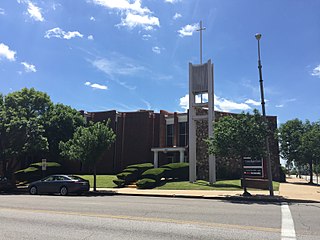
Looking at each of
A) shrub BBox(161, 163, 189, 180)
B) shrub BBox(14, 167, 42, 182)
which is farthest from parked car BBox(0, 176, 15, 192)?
shrub BBox(161, 163, 189, 180)

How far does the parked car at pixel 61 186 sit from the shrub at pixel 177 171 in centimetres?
884

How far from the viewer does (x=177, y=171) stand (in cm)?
2730

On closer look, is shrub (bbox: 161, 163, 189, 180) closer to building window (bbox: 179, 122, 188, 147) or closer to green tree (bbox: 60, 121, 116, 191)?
green tree (bbox: 60, 121, 116, 191)

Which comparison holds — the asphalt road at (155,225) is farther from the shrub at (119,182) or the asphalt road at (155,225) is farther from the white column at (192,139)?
the white column at (192,139)

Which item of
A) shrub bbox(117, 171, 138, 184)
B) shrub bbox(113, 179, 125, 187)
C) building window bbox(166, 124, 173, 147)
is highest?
building window bbox(166, 124, 173, 147)

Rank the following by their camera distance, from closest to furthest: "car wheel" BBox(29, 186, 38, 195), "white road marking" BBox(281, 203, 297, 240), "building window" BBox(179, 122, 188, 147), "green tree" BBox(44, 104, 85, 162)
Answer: "white road marking" BBox(281, 203, 297, 240)
"car wheel" BBox(29, 186, 38, 195)
"building window" BBox(179, 122, 188, 147)
"green tree" BBox(44, 104, 85, 162)

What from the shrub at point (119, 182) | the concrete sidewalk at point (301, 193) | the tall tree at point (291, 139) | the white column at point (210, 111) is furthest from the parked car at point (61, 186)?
the tall tree at point (291, 139)

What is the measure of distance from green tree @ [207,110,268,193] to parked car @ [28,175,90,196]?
894 cm

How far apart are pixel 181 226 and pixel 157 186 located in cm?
1566

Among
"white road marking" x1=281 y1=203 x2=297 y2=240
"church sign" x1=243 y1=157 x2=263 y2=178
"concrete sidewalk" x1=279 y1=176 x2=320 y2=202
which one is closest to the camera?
"white road marking" x1=281 y1=203 x2=297 y2=240

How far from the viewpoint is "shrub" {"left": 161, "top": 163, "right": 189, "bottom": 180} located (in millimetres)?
26680

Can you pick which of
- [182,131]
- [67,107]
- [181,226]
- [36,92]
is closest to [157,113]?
[182,131]

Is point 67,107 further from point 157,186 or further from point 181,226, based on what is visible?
point 181,226

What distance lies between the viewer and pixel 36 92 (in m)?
35.9
